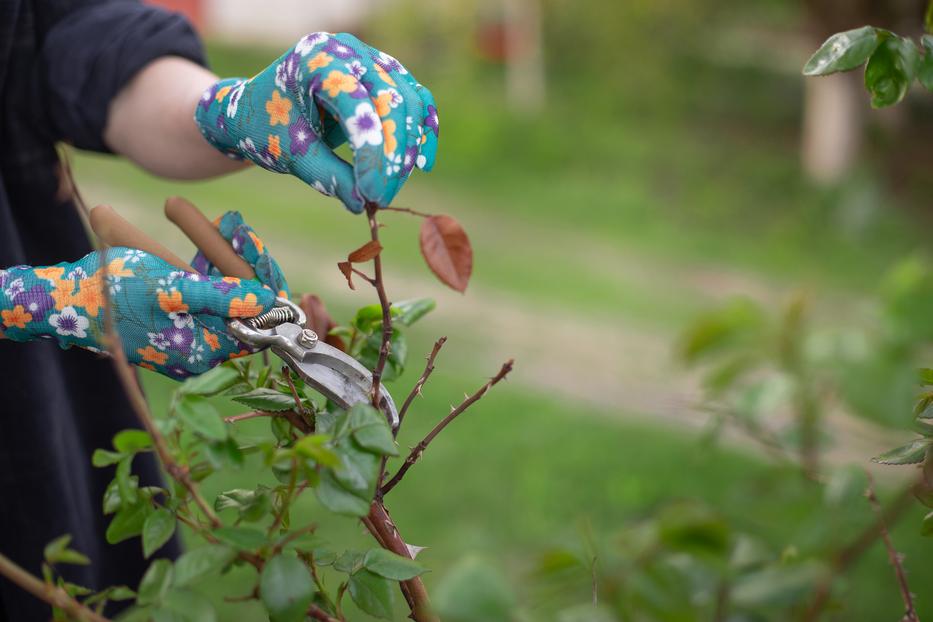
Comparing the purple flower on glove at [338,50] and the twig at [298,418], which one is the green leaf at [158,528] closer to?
the twig at [298,418]

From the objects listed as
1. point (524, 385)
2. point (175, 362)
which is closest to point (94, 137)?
point (175, 362)

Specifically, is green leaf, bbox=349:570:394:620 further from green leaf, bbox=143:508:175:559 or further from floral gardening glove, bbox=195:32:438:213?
floral gardening glove, bbox=195:32:438:213

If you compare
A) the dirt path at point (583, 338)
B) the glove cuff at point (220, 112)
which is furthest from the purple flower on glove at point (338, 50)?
the dirt path at point (583, 338)

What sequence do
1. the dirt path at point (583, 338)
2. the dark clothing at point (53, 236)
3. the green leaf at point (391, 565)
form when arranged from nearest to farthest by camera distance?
1. the green leaf at point (391, 565)
2. the dark clothing at point (53, 236)
3. the dirt path at point (583, 338)

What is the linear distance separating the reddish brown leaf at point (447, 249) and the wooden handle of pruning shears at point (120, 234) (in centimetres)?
24

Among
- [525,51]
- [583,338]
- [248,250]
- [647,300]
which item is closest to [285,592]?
[248,250]

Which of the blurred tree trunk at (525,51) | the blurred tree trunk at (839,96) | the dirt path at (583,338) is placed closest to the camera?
the dirt path at (583,338)

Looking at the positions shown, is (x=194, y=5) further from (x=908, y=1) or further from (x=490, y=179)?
(x=908, y=1)

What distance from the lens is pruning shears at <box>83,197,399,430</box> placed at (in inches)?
33.2

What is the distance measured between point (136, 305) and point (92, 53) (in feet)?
1.45

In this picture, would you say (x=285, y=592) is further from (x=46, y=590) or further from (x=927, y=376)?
(x=927, y=376)

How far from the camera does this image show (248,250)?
Result: 930mm

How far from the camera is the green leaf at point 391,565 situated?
720mm

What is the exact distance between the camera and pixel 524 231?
5.66m
